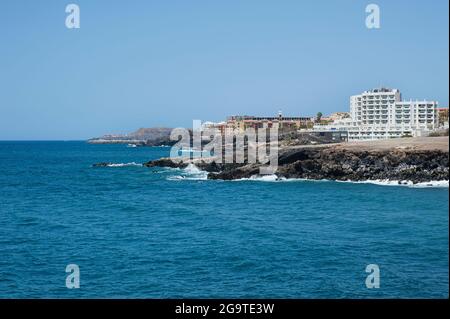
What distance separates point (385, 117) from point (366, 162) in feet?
133

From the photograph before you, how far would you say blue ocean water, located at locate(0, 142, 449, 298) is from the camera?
11578 millimetres

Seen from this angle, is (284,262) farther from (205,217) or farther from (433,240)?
(205,217)

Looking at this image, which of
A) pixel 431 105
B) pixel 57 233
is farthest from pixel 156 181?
pixel 431 105

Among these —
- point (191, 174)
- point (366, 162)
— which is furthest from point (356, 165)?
point (191, 174)

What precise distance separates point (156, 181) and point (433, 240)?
3069cm

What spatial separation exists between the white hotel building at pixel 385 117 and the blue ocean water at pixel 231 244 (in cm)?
2343

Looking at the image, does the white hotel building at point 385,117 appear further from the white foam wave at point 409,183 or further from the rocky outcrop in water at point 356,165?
the white foam wave at point 409,183

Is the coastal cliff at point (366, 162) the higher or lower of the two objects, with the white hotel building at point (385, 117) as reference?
lower

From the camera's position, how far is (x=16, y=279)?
41.4 ft

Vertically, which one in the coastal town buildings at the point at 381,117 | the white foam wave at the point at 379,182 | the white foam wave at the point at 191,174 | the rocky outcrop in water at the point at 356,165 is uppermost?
the coastal town buildings at the point at 381,117

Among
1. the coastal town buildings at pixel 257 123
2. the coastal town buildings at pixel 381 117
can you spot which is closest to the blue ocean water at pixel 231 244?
the coastal town buildings at pixel 381 117

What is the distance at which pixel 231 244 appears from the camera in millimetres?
16516

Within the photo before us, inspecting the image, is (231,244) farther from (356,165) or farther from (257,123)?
(257,123)

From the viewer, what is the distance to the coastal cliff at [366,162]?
3231cm
